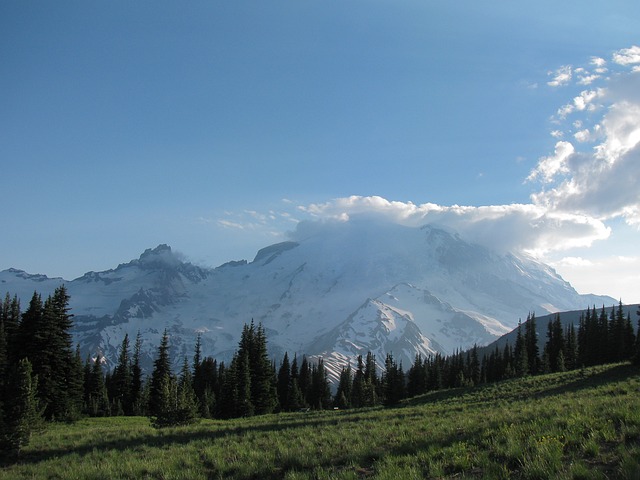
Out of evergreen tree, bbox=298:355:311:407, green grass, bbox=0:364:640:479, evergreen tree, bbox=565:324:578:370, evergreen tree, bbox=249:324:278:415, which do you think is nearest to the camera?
green grass, bbox=0:364:640:479

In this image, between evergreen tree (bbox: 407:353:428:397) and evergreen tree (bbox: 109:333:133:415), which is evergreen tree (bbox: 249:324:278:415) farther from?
evergreen tree (bbox: 407:353:428:397)

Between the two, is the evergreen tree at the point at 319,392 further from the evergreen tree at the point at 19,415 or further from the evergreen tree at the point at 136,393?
the evergreen tree at the point at 19,415

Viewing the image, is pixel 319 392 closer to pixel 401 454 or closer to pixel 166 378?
pixel 166 378

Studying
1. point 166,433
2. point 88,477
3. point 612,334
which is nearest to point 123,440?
point 166,433

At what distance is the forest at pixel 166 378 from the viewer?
3931 cm

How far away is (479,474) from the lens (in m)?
10.9

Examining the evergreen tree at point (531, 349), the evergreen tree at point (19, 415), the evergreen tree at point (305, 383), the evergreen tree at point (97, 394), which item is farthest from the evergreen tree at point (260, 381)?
the evergreen tree at point (531, 349)

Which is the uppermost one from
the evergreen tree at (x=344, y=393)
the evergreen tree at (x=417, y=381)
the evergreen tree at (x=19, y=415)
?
the evergreen tree at (x=19, y=415)

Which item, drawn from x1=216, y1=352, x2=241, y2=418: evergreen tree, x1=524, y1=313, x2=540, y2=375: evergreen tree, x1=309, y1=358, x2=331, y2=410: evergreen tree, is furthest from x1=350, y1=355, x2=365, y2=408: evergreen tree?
x1=524, y1=313, x2=540, y2=375: evergreen tree

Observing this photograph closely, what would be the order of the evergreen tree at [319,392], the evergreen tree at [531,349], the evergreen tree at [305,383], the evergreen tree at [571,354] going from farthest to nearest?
1. the evergreen tree at [305,383]
2. the evergreen tree at [319,392]
3. the evergreen tree at [531,349]
4. the evergreen tree at [571,354]

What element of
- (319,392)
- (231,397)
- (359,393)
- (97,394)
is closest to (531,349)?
(359,393)

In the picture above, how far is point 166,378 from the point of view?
46000 millimetres

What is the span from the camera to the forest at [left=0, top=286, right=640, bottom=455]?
39.3 m

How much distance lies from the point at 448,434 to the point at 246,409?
55.5m
